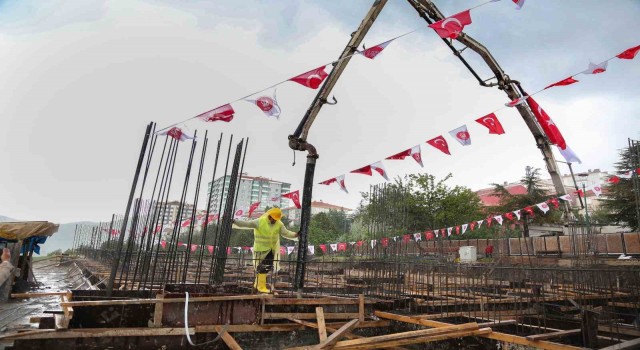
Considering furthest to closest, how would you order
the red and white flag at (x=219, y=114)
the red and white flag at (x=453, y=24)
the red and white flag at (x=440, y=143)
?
the red and white flag at (x=440, y=143), the red and white flag at (x=219, y=114), the red and white flag at (x=453, y=24)

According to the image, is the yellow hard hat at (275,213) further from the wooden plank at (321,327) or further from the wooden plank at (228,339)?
the wooden plank at (228,339)

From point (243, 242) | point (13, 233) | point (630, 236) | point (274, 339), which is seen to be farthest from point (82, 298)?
point (243, 242)

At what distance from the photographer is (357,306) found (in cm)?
630

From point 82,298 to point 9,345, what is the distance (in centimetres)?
123

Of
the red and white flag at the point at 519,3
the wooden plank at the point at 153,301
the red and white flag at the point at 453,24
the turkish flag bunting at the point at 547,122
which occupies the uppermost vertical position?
the red and white flag at the point at 519,3

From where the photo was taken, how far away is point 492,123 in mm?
8992

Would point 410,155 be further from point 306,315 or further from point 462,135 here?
point 306,315

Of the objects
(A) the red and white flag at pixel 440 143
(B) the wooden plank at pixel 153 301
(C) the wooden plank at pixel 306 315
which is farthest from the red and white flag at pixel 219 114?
(A) the red and white flag at pixel 440 143

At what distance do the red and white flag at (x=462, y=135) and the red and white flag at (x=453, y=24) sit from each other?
142 inches

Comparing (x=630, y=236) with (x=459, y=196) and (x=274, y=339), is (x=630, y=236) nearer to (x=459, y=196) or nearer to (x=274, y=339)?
(x=274, y=339)

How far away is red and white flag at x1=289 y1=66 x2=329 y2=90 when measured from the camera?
7.01 metres

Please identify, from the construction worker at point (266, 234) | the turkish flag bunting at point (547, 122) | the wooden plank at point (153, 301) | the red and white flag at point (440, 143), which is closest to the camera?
the wooden plank at point (153, 301)

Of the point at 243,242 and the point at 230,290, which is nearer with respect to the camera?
the point at 230,290

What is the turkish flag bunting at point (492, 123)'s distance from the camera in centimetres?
893
